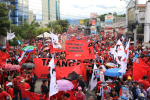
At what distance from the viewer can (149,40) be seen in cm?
2445

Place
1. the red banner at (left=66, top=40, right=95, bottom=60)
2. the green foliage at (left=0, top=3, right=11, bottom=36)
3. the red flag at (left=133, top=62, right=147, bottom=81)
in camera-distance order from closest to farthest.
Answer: the red flag at (left=133, top=62, right=147, bottom=81) → the red banner at (left=66, top=40, right=95, bottom=60) → the green foliage at (left=0, top=3, right=11, bottom=36)

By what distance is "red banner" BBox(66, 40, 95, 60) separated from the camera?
32.6ft

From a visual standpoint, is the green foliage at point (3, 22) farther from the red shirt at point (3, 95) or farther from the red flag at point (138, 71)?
the red flag at point (138, 71)

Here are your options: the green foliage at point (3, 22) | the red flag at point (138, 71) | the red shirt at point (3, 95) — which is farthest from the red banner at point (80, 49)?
the green foliage at point (3, 22)

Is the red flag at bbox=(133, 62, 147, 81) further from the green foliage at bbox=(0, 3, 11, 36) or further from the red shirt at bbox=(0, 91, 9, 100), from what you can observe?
the green foliage at bbox=(0, 3, 11, 36)

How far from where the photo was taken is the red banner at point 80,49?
9930 millimetres

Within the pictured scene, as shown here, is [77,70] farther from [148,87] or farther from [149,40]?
[149,40]

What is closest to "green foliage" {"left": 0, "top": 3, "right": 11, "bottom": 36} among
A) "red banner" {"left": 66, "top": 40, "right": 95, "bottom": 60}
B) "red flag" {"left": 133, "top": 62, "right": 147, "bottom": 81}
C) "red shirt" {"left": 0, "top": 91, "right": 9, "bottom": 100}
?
"red banner" {"left": 66, "top": 40, "right": 95, "bottom": 60}

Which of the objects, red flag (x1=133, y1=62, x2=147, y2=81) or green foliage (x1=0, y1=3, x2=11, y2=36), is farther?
green foliage (x1=0, y1=3, x2=11, y2=36)

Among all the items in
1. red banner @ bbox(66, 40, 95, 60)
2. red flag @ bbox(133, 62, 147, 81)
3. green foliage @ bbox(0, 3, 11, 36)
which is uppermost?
green foliage @ bbox(0, 3, 11, 36)

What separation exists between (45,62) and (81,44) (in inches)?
99.0

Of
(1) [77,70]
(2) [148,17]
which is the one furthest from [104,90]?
(2) [148,17]

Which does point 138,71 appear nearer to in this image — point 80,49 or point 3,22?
point 80,49

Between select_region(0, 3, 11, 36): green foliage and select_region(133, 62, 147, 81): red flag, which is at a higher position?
select_region(0, 3, 11, 36): green foliage
